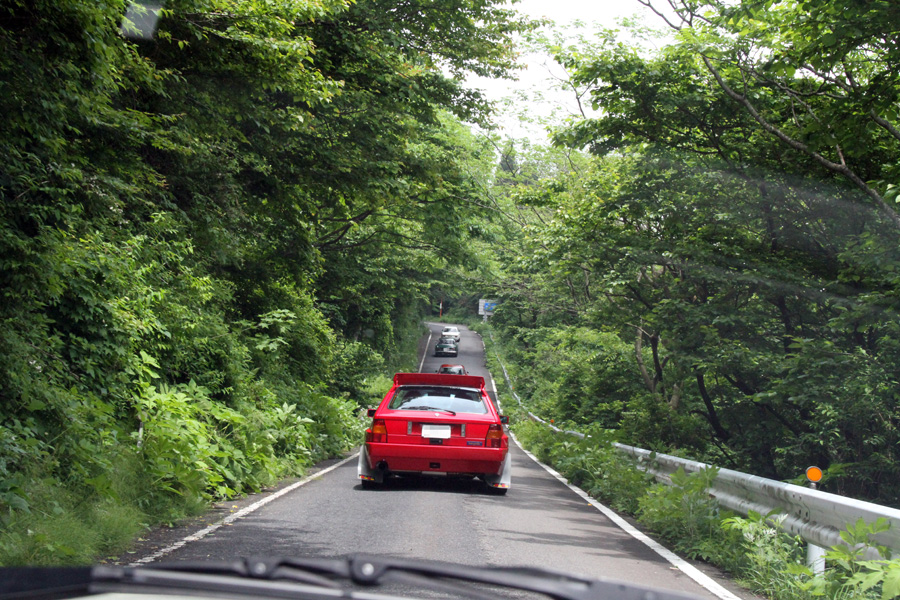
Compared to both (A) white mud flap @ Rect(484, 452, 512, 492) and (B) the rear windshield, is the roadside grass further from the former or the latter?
(B) the rear windshield

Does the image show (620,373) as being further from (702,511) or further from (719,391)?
(702,511)

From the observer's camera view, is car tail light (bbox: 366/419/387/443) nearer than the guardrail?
No

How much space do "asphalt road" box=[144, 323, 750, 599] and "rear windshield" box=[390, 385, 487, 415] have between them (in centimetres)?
113

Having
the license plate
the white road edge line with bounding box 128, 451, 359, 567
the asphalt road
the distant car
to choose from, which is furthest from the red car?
the distant car

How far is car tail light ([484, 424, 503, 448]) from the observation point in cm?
935

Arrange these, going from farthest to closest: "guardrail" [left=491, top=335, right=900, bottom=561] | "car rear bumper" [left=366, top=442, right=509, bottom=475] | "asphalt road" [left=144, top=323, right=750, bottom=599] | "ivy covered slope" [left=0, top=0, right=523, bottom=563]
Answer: "car rear bumper" [left=366, top=442, right=509, bottom=475] → "ivy covered slope" [left=0, top=0, right=523, bottom=563] → "asphalt road" [left=144, top=323, right=750, bottom=599] → "guardrail" [left=491, top=335, right=900, bottom=561]

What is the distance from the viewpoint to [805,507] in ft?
18.9

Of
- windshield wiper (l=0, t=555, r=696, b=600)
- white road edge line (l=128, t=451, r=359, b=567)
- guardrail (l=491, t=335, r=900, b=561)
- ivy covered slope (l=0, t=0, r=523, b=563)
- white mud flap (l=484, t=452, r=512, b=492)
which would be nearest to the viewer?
windshield wiper (l=0, t=555, r=696, b=600)

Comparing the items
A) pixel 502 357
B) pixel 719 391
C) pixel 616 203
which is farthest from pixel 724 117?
pixel 502 357

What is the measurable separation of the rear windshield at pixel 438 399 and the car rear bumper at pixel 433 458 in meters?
0.54

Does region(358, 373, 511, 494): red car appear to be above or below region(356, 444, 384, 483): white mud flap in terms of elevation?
above

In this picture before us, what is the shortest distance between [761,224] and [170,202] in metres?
9.72

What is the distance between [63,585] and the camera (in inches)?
92.6

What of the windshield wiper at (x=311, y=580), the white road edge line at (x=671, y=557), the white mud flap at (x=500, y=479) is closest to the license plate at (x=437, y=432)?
the white mud flap at (x=500, y=479)
